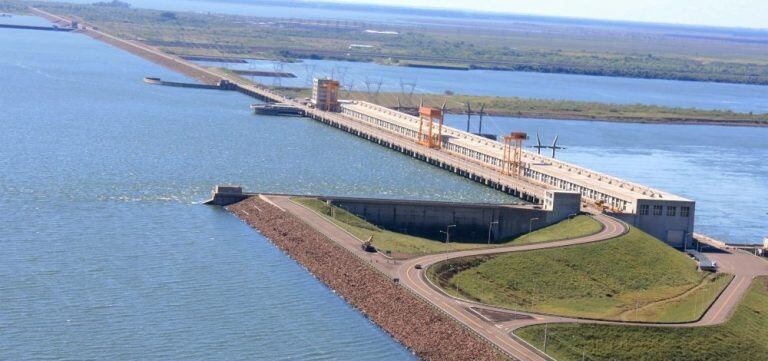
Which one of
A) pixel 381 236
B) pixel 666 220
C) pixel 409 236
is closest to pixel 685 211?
pixel 666 220

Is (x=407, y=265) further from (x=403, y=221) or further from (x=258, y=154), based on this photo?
(x=258, y=154)

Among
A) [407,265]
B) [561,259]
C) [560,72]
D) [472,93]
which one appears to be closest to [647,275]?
[561,259]

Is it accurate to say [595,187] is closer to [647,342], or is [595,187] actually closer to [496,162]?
[496,162]

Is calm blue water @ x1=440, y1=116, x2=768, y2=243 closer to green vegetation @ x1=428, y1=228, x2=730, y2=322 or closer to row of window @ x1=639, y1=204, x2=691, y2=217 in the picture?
row of window @ x1=639, y1=204, x2=691, y2=217

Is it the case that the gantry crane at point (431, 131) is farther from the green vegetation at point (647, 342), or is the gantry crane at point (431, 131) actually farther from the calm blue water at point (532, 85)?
the green vegetation at point (647, 342)

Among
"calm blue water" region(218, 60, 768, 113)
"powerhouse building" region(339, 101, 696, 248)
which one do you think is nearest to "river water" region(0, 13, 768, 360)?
"powerhouse building" region(339, 101, 696, 248)

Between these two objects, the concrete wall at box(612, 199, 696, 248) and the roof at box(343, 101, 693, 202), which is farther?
the roof at box(343, 101, 693, 202)

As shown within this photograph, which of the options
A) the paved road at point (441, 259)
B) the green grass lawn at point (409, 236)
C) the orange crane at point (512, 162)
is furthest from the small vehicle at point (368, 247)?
the orange crane at point (512, 162)
